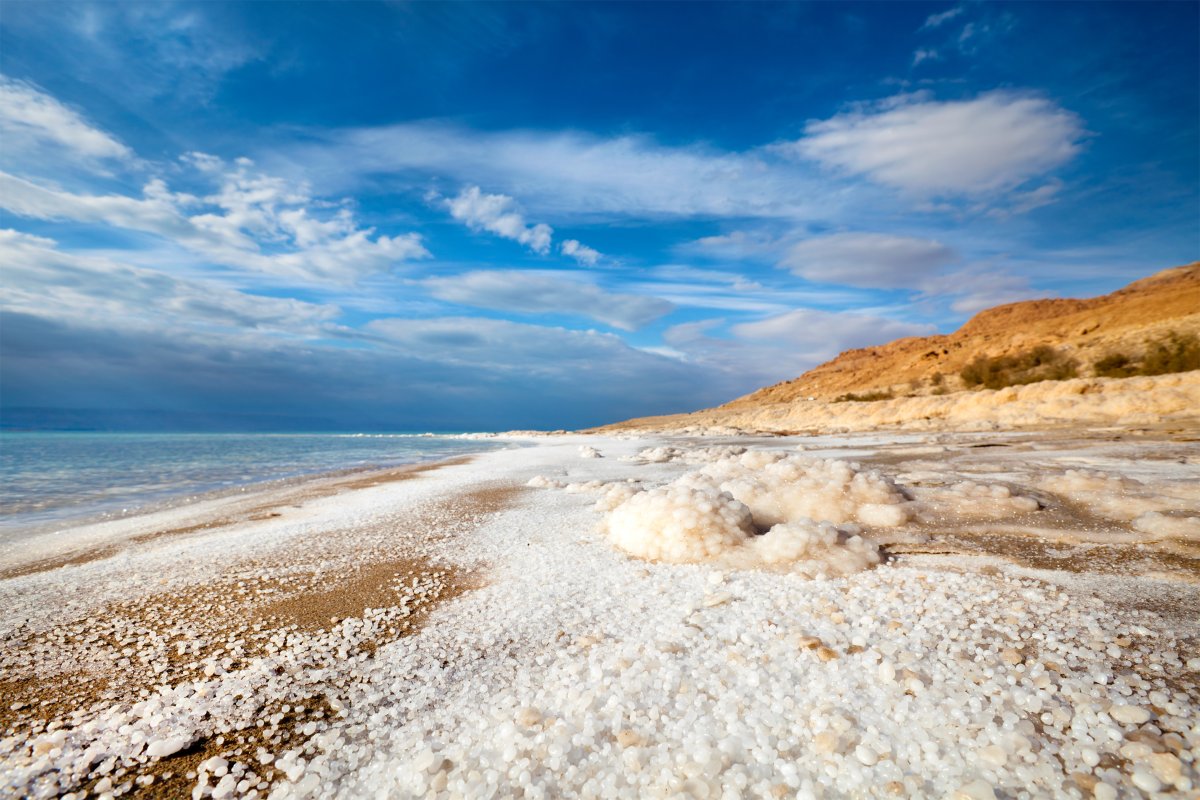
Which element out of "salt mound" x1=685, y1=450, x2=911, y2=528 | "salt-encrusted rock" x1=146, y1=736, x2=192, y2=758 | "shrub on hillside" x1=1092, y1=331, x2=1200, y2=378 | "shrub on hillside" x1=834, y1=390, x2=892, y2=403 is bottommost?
"salt-encrusted rock" x1=146, y1=736, x2=192, y2=758

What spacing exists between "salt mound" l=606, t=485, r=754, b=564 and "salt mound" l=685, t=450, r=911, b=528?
90cm

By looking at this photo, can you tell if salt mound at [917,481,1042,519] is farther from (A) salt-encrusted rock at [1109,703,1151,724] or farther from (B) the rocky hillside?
(B) the rocky hillside

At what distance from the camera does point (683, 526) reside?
5.05m

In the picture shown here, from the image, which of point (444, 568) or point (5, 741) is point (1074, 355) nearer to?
point (444, 568)

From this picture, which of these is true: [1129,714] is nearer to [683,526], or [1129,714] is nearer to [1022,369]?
[683,526]

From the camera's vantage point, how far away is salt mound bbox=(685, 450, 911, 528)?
19.6 ft

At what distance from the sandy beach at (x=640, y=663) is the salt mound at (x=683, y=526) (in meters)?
0.10

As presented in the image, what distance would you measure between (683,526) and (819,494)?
2.33 meters

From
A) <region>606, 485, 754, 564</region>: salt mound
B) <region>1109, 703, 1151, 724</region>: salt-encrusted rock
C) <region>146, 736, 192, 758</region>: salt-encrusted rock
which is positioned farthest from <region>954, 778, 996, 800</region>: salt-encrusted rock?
<region>146, 736, 192, 758</region>: salt-encrusted rock

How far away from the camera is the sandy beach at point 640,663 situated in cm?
214

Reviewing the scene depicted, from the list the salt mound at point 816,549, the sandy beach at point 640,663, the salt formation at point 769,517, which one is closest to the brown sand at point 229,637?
the sandy beach at point 640,663

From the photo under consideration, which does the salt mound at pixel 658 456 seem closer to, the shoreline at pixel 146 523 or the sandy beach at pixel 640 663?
the shoreline at pixel 146 523

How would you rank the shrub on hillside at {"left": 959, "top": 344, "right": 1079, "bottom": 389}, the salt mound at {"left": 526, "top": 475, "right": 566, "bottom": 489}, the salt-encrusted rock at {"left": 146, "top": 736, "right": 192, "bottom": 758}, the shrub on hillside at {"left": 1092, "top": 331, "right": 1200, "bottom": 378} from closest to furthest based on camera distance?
the salt-encrusted rock at {"left": 146, "top": 736, "right": 192, "bottom": 758} < the salt mound at {"left": 526, "top": 475, "right": 566, "bottom": 489} < the shrub on hillside at {"left": 1092, "top": 331, "right": 1200, "bottom": 378} < the shrub on hillside at {"left": 959, "top": 344, "right": 1079, "bottom": 389}

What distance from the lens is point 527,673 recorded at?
3023mm
